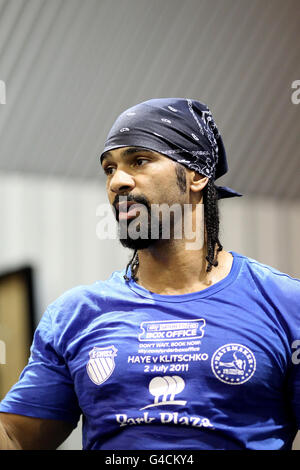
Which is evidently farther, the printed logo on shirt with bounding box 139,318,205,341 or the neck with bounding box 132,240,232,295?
the neck with bounding box 132,240,232,295

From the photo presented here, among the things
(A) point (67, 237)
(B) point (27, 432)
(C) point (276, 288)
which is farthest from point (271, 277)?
(A) point (67, 237)

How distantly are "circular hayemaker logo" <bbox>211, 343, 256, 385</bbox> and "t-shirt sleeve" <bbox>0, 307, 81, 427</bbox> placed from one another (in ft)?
1.61

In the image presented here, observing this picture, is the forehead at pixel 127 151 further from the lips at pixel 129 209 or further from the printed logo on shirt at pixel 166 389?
the printed logo on shirt at pixel 166 389

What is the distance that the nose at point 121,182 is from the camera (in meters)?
1.71

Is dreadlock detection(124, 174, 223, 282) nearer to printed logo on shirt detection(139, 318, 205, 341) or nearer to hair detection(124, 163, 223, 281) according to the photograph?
hair detection(124, 163, 223, 281)

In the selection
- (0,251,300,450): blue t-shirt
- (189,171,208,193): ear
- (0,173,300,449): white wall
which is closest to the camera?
(0,251,300,450): blue t-shirt

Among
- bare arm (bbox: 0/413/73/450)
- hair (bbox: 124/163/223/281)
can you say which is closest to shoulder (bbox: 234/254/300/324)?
hair (bbox: 124/163/223/281)

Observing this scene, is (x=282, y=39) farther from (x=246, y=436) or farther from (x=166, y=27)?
(x=246, y=436)

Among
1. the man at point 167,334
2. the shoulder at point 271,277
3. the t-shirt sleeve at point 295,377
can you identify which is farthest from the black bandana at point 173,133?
the t-shirt sleeve at point 295,377

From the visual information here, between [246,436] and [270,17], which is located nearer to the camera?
[246,436]

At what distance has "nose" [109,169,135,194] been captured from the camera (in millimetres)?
A: 1712

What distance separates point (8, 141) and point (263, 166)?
1.13 meters
